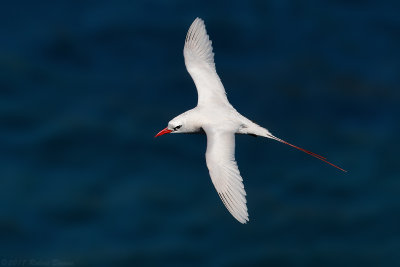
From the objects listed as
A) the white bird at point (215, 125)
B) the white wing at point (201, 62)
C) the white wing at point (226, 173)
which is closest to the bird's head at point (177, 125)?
the white bird at point (215, 125)

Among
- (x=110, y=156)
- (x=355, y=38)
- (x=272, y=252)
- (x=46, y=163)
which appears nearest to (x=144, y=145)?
(x=110, y=156)

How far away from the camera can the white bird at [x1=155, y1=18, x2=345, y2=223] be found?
1541 centimetres

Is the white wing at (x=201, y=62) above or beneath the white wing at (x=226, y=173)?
above

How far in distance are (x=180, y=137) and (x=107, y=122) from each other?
170 cm

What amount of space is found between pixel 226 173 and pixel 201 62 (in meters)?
3.53

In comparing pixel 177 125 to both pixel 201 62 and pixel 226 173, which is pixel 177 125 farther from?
pixel 201 62

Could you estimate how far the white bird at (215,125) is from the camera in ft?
50.6

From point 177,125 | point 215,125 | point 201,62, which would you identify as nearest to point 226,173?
point 215,125

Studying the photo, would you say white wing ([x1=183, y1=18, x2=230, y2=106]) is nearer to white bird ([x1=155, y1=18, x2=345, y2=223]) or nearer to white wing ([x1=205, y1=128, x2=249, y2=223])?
white bird ([x1=155, y1=18, x2=345, y2=223])

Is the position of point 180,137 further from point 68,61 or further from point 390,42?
point 390,42

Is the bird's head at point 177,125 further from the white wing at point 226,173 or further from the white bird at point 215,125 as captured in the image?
the white wing at point 226,173

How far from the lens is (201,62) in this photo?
60.4ft

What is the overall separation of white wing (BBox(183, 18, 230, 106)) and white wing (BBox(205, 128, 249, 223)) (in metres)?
1.83

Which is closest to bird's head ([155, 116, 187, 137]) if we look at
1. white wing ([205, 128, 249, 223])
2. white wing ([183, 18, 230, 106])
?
white wing ([205, 128, 249, 223])
